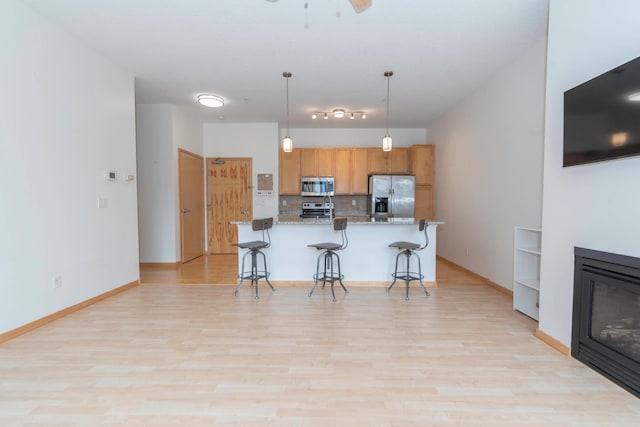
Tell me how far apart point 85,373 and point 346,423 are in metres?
1.76

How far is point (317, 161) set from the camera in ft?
21.3

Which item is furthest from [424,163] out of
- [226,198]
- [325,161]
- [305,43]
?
[226,198]

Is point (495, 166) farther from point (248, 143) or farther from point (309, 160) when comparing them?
point (248, 143)

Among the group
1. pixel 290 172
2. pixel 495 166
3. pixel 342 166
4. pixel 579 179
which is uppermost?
pixel 342 166

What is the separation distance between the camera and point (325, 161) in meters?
6.50

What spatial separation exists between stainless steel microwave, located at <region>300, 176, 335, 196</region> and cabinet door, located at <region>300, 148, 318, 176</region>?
179mm

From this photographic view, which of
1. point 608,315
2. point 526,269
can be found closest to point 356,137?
point 526,269

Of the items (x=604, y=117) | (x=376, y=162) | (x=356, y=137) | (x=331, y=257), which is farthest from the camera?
(x=356, y=137)

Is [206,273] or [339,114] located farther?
[339,114]

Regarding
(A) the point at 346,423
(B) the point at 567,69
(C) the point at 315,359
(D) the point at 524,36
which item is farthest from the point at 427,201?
(A) the point at 346,423

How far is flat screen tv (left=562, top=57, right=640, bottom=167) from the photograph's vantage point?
1682 millimetres

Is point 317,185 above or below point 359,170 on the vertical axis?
below

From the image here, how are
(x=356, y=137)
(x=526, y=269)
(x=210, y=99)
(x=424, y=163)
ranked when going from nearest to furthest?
(x=526, y=269) → (x=210, y=99) → (x=424, y=163) → (x=356, y=137)

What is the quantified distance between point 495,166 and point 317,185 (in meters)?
3.47
